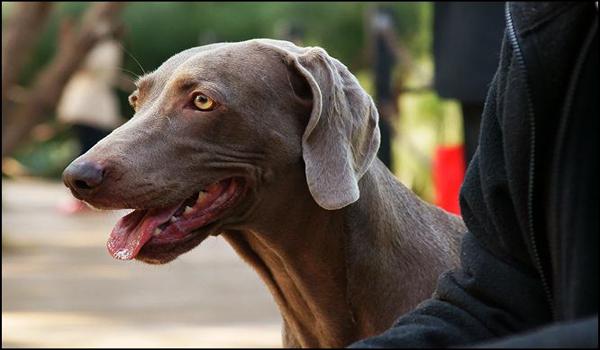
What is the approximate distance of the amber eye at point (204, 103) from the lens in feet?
12.4

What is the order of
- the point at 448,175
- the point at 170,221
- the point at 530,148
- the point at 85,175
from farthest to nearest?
the point at 448,175 → the point at 170,221 → the point at 85,175 → the point at 530,148

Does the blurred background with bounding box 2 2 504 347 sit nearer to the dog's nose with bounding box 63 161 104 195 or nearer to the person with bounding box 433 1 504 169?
the person with bounding box 433 1 504 169

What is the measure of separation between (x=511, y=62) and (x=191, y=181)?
1551 mm

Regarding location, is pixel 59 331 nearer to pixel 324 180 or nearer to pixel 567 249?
pixel 324 180

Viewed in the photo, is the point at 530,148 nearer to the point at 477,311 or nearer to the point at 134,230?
the point at 477,311

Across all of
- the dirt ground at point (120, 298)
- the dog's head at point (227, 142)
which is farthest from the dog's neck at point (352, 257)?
the dirt ground at point (120, 298)

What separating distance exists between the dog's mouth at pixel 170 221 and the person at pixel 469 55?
3967 millimetres

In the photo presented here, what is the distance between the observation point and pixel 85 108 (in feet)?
49.9

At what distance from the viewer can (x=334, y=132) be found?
152 inches

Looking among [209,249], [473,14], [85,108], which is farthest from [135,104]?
[85,108]

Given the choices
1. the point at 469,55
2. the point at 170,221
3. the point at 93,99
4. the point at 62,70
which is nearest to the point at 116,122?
the point at 93,99

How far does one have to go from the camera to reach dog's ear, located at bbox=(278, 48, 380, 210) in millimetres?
3824

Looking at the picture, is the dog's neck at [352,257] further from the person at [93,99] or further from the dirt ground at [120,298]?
the person at [93,99]

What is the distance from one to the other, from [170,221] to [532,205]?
5.29 ft
